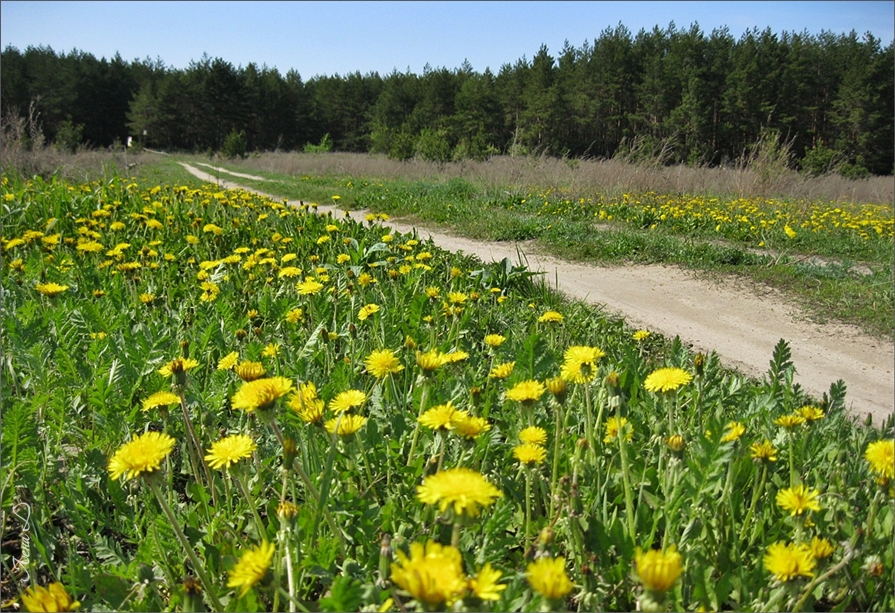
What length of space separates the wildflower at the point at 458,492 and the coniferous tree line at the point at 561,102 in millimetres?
20379

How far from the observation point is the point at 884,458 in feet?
3.90

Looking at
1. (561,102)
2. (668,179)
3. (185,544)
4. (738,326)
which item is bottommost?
(738,326)

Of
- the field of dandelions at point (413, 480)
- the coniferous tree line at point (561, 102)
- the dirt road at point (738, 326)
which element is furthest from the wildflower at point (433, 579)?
the coniferous tree line at point (561, 102)

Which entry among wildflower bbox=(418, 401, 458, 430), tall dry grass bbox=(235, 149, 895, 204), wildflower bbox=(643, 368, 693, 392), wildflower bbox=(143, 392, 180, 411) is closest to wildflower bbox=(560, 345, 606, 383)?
wildflower bbox=(643, 368, 693, 392)

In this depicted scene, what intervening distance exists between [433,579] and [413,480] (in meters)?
0.84

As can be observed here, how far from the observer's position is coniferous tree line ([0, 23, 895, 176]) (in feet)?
120

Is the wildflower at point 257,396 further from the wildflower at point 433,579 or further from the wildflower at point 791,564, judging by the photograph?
the wildflower at point 791,564

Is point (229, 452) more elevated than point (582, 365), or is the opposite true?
point (582, 365)

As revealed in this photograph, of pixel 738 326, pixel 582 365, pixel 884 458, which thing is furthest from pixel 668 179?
pixel 884 458

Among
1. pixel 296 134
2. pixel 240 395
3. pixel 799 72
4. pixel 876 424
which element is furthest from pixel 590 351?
pixel 296 134

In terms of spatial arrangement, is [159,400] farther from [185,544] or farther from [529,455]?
[529,455]

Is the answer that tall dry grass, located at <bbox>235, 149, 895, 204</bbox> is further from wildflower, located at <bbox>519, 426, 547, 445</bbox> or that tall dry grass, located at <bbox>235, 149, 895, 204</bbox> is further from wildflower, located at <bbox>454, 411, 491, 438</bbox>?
wildflower, located at <bbox>454, 411, 491, 438</bbox>

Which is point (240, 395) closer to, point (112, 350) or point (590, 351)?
point (590, 351)

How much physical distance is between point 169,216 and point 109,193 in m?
1.50
